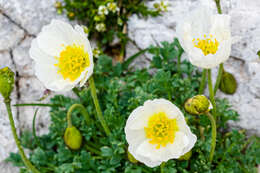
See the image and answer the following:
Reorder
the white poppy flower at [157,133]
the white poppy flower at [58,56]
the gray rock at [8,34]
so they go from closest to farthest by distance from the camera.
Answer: the white poppy flower at [157,133] → the white poppy flower at [58,56] → the gray rock at [8,34]

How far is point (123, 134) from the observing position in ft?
7.22

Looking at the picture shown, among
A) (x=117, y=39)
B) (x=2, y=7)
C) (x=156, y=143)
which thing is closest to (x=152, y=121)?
(x=156, y=143)

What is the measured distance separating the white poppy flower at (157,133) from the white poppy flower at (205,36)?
29 centimetres

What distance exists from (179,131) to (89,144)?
0.92 m

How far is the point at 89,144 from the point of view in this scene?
241 cm

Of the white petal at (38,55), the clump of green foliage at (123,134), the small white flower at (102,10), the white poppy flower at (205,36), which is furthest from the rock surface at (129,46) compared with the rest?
the white petal at (38,55)

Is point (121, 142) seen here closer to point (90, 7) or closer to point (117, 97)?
point (117, 97)

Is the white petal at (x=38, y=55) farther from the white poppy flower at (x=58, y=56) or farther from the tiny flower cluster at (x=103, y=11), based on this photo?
the tiny flower cluster at (x=103, y=11)

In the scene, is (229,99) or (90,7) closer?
(229,99)

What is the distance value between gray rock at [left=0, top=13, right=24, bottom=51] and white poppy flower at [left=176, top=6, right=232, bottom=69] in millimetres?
1616

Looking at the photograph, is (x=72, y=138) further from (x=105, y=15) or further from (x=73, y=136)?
(x=105, y=15)

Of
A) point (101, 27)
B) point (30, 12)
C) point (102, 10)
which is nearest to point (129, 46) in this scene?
point (101, 27)

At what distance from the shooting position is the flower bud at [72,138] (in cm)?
212

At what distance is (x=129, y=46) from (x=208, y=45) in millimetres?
1247
